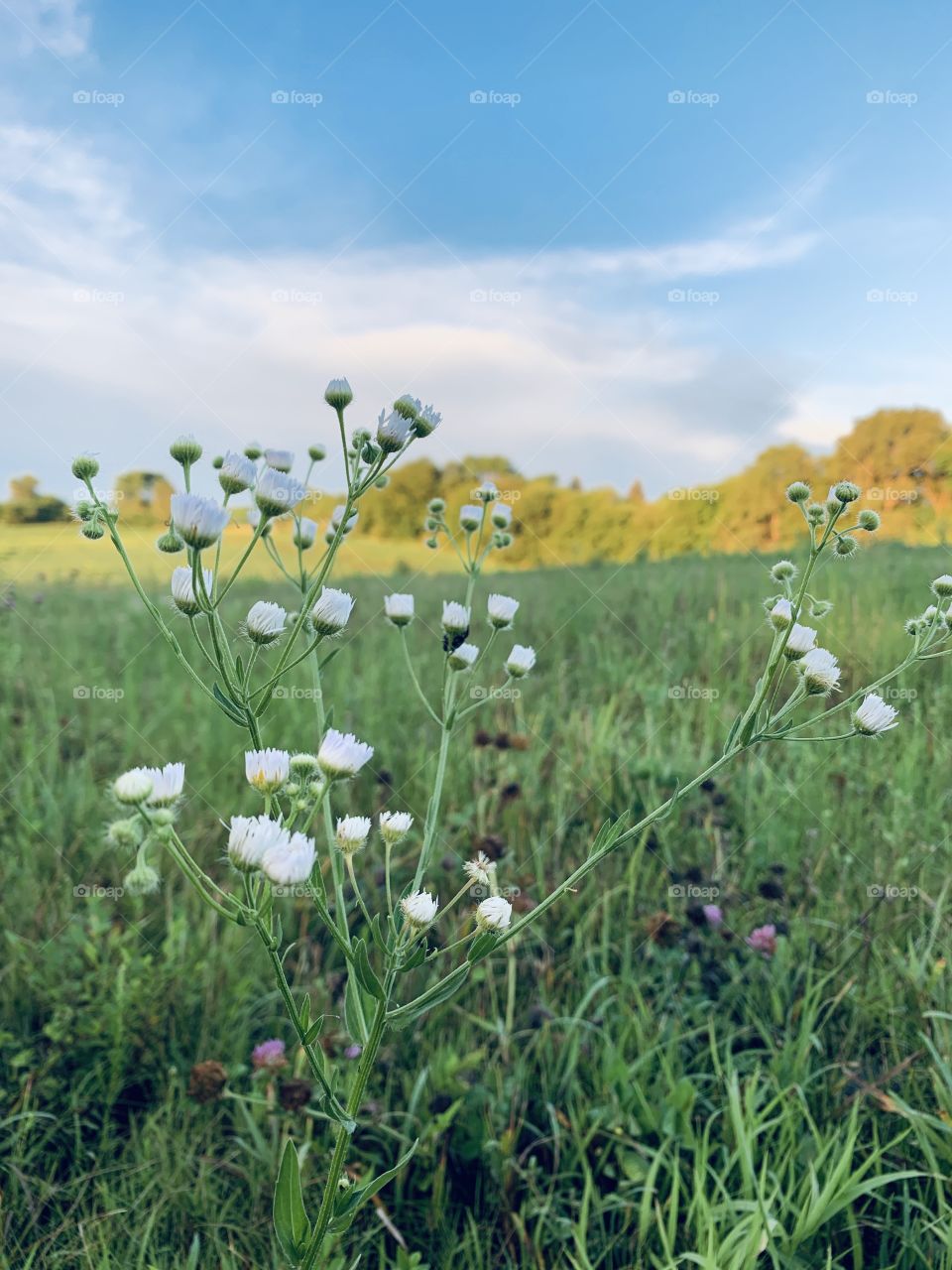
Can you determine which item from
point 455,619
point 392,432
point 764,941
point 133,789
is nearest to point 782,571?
point 455,619

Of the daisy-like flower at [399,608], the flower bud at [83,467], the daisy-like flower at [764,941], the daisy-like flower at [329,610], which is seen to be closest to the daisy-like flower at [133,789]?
the daisy-like flower at [329,610]

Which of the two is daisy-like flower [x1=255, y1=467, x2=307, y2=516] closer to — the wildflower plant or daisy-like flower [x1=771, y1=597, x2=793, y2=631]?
the wildflower plant

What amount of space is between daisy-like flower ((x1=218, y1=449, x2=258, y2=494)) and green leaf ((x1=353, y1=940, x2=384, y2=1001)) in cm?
62

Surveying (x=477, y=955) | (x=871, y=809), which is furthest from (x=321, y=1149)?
(x=871, y=809)

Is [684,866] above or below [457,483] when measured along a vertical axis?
below

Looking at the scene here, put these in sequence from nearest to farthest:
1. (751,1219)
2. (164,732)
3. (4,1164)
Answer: (751,1219), (4,1164), (164,732)

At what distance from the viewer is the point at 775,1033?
216 centimetres

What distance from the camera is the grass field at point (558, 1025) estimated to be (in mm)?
1727

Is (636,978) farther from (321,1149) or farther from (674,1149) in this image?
(321,1149)

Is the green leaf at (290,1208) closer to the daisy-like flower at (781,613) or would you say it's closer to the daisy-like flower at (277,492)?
the daisy-like flower at (277,492)

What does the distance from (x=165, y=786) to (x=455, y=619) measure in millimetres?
543

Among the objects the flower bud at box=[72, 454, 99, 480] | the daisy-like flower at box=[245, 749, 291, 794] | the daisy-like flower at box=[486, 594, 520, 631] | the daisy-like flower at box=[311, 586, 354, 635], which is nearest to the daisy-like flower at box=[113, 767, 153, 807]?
the daisy-like flower at box=[245, 749, 291, 794]

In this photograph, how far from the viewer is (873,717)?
1458 mm

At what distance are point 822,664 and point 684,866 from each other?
1.40 m
